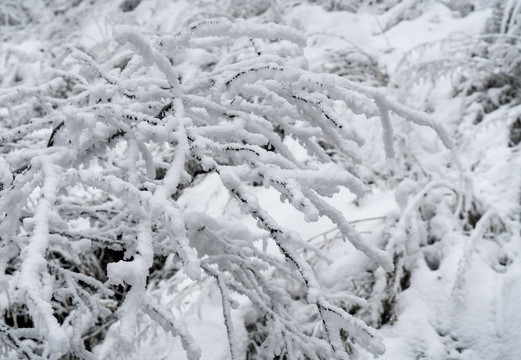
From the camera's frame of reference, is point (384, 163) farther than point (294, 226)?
Yes

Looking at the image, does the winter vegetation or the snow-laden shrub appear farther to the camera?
the winter vegetation

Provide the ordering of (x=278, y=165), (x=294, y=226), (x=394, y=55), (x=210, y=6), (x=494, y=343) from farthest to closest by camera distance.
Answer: (x=210, y=6), (x=394, y=55), (x=294, y=226), (x=494, y=343), (x=278, y=165)

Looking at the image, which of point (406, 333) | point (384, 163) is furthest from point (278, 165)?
point (384, 163)

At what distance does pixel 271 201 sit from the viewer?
9.42 ft

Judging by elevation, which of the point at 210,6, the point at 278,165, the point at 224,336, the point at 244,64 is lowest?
the point at 224,336

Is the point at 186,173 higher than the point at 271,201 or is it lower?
higher

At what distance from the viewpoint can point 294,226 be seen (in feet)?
8.27

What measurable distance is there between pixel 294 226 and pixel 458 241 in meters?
0.91

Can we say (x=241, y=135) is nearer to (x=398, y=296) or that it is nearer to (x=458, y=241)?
(x=398, y=296)

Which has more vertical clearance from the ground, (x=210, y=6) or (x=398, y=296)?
(x=210, y=6)

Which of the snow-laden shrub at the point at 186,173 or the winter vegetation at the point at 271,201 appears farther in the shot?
the winter vegetation at the point at 271,201

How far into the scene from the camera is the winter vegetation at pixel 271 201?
887 mm

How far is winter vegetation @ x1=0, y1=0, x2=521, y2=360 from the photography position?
89cm

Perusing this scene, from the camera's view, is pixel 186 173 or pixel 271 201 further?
pixel 271 201
